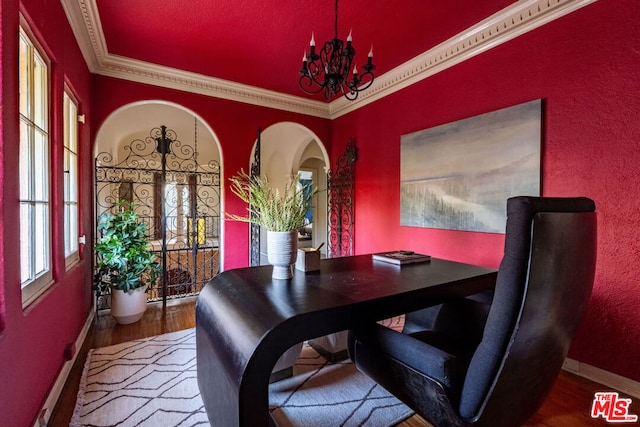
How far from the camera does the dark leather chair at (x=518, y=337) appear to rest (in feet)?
2.84

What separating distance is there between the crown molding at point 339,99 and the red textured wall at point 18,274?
250 mm

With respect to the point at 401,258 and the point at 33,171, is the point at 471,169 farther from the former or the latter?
the point at 33,171

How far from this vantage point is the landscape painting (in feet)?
7.68

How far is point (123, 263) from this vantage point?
2.90 m

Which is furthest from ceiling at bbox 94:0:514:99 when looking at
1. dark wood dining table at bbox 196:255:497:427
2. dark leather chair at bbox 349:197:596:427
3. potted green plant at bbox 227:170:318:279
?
dark leather chair at bbox 349:197:596:427

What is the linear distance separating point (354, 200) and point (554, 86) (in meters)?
2.58

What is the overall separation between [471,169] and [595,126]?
88 cm

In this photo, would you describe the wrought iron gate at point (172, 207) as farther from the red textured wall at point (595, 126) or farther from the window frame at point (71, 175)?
the red textured wall at point (595, 126)

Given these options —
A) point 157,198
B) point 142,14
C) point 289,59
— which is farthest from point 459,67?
point 157,198

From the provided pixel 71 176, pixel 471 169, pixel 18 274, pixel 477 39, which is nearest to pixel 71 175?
pixel 71 176

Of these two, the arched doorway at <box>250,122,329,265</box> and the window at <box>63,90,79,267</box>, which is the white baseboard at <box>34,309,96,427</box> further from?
the arched doorway at <box>250,122,329,265</box>

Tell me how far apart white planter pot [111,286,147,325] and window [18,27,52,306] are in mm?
1227

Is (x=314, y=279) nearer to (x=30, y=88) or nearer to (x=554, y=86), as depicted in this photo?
(x=30, y=88)

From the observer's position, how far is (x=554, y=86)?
2.21 m
